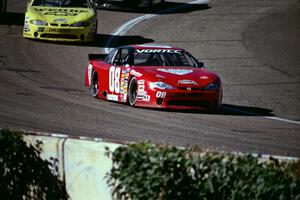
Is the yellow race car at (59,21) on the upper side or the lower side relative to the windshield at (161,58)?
lower

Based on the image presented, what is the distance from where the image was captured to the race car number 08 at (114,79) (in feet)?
53.9

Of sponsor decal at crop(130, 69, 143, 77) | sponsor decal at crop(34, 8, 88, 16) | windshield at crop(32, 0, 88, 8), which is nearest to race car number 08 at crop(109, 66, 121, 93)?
sponsor decal at crop(130, 69, 143, 77)

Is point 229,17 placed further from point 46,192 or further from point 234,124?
point 46,192

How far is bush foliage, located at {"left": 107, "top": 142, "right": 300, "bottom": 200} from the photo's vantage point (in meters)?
6.27

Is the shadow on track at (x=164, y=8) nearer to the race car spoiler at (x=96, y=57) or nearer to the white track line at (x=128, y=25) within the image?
the white track line at (x=128, y=25)

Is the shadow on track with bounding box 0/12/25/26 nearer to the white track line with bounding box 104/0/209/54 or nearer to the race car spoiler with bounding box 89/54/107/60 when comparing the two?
the white track line with bounding box 104/0/209/54

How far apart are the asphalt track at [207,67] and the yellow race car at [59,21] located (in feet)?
1.08

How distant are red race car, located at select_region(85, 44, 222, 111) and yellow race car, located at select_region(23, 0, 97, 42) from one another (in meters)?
Result: 6.33

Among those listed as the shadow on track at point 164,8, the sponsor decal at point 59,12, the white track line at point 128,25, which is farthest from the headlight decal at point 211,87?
the shadow on track at point 164,8

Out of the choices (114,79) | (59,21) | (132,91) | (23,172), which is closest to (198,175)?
(23,172)

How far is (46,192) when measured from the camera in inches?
292

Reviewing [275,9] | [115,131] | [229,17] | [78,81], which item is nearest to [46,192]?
[115,131]

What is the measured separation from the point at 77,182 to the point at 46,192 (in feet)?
1.03

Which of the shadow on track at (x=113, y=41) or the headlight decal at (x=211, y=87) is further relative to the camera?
the shadow on track at (x=113, y=41)
